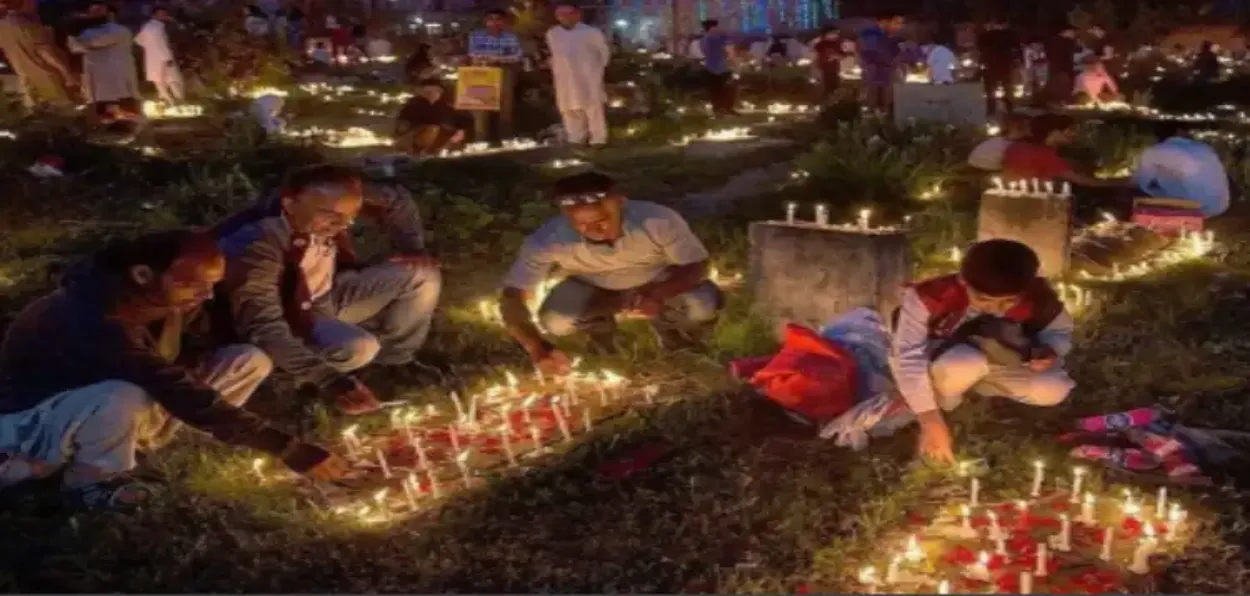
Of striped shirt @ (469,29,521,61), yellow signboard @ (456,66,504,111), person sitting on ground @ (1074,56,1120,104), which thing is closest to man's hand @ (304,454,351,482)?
yellow signboard @ (456,66,504,111)

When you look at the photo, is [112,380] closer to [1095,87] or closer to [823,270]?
[823,270]

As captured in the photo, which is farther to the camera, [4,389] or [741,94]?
[741,94]

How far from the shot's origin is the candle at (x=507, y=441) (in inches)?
196

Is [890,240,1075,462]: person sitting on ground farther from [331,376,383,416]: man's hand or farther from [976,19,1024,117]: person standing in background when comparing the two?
[976,19,1024,117]: person standing in background

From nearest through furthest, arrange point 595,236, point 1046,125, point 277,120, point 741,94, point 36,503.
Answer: point 36,503 < point 595,236 < point 1046,125 < point 277,120 < point 741,94

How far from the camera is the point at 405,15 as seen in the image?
29.5 meters

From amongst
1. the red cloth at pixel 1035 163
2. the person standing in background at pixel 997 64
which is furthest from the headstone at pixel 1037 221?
the person standing in background at pixel 997 64

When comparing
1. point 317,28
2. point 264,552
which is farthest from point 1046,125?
point 317,28

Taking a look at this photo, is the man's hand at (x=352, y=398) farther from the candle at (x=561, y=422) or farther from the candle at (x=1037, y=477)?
the candle at (x=1037, y=477)

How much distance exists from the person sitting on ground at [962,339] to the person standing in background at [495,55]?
30.2ft

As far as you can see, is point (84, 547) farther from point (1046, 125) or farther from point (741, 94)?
point (741, 94)

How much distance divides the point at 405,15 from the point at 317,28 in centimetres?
481

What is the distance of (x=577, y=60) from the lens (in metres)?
13.1

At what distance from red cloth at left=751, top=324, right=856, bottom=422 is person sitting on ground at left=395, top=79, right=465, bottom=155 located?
821 cm
